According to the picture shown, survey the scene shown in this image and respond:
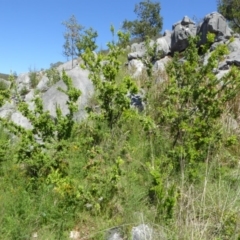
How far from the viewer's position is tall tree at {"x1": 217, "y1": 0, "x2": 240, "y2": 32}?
64.5 feet

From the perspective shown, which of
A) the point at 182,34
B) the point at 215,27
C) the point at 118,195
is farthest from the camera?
the point at 182,34

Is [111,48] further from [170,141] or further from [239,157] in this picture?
[239,157]

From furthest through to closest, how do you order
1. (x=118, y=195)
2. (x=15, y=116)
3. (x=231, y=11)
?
1. (x=231, y=11)
2. (x=15, y=116)
3. (x=118, y=195)

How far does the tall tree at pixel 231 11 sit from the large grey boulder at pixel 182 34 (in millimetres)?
8500

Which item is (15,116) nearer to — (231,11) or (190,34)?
(190,34)

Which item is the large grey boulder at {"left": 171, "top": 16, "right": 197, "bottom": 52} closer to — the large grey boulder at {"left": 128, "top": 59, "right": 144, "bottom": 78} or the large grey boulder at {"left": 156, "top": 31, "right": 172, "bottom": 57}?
the large grey boulder at {"left": 156, "top": 31, "right": 172, "bottom": 57}

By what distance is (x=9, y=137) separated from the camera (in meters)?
5.13

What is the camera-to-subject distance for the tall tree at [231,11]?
1967 cm

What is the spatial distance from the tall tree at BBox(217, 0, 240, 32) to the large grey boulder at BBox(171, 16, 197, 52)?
8.50m

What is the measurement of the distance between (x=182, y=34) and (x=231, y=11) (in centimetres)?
1170

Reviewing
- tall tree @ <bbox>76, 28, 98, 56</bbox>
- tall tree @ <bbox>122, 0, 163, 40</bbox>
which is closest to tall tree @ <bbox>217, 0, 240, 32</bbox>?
tall tree @ <bbox>122, 0, 163, 40</bbox>

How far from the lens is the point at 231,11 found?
67.9 ft

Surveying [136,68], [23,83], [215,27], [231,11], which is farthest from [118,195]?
[231,11]

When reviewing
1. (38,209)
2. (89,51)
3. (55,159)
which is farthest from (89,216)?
(89,51)
